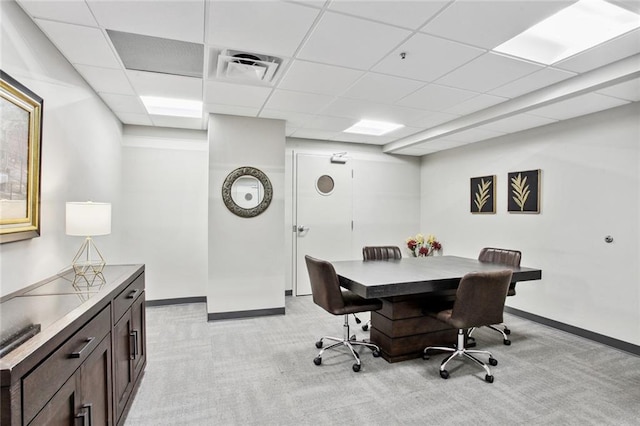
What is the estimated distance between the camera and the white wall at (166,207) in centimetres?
463

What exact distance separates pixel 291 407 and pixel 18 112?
2414mm

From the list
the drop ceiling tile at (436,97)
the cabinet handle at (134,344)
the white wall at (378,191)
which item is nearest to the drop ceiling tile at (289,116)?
the white wall at (378,191)

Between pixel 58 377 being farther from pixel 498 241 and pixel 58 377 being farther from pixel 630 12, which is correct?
pixel 498 241

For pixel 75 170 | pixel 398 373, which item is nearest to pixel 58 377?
pixel 75 170

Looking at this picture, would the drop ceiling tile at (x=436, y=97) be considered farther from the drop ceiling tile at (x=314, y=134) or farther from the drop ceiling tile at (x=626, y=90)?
the drop ceiling tile at (x=314, y=134)

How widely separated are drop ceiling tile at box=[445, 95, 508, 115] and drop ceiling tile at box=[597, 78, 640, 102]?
82 centimetres

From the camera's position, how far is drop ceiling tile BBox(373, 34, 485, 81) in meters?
2.38

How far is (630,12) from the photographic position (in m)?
2.05

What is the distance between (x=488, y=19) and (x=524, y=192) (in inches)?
114

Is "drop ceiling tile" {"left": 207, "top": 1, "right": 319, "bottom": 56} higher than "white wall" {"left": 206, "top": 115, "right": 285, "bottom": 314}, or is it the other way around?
"drop ceiling tile" {"left": 207, "top": 1, "right": 319, "bottom": 56}

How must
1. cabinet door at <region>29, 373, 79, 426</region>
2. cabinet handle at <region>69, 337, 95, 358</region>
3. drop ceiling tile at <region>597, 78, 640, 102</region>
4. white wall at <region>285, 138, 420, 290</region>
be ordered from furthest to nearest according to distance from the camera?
white wall at <region>285, 138, 420, 290</region>
drop ceiling tile at <region>597, 78, 640, 102</region>
cabinet handle at <region>69, 337, 95, 358</region>
cabinet door at <region>29, 373, 79, 426</region>

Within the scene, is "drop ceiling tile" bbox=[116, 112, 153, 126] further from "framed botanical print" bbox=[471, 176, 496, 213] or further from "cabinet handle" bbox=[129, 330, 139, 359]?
"framed botanical print" bbox=[471, 176, 496, 213]

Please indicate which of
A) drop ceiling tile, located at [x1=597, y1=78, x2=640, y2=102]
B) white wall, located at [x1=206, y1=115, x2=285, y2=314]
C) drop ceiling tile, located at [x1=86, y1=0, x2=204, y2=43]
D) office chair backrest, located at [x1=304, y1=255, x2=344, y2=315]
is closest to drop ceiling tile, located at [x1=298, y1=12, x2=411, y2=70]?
drop ceiling tile, located at [x1=86, y1=0, x2=204, y2=43]

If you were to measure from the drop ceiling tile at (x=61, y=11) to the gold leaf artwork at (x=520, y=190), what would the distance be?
15.2 feet
